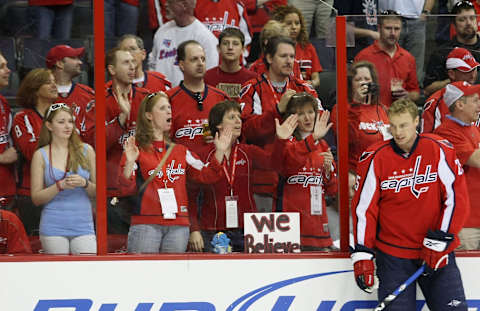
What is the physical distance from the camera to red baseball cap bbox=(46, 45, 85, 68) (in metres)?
3.85

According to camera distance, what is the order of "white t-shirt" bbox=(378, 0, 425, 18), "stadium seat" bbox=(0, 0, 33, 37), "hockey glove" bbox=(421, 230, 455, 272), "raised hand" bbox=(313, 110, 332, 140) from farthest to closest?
"white t-shirt" bbox=(378, 0, 425, 18)
"raised hand" bbox=(313, 110, 332, 140)
"stadium seat" bbox=(0, 0, 33, 37)
"hockey glove" bbox=(421, 230, 455, 272)

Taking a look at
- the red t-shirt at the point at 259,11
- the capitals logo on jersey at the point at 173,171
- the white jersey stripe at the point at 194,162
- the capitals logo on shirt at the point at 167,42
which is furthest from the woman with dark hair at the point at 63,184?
the red t-shirt at the point at 259,11

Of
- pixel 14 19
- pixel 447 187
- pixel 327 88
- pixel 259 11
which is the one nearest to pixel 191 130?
pixel 327 88

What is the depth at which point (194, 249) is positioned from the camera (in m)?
3.99

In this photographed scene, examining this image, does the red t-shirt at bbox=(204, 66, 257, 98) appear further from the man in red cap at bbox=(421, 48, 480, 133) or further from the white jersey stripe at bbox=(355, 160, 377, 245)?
the man in red cap at bbox=(421, 48, 480, 133)

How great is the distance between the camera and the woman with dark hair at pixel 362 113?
397 centimetres

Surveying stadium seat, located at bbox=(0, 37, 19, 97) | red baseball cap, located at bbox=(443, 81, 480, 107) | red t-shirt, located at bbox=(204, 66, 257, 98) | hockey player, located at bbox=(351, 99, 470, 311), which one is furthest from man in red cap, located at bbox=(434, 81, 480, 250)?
stadium seat, located at bbox=(0, 37, 19, 97)

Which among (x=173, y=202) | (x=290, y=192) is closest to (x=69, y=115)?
(x=173, y=202)

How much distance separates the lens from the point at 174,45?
13.1 feet

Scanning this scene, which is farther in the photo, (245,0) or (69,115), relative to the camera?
(245,0)

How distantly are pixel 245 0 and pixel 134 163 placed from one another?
48.6 inches

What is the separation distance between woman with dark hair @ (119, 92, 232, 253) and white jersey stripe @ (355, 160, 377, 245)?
2.34ft

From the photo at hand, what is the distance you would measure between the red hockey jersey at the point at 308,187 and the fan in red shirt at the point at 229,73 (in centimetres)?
40

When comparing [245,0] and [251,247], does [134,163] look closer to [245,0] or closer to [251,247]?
[251,247]
